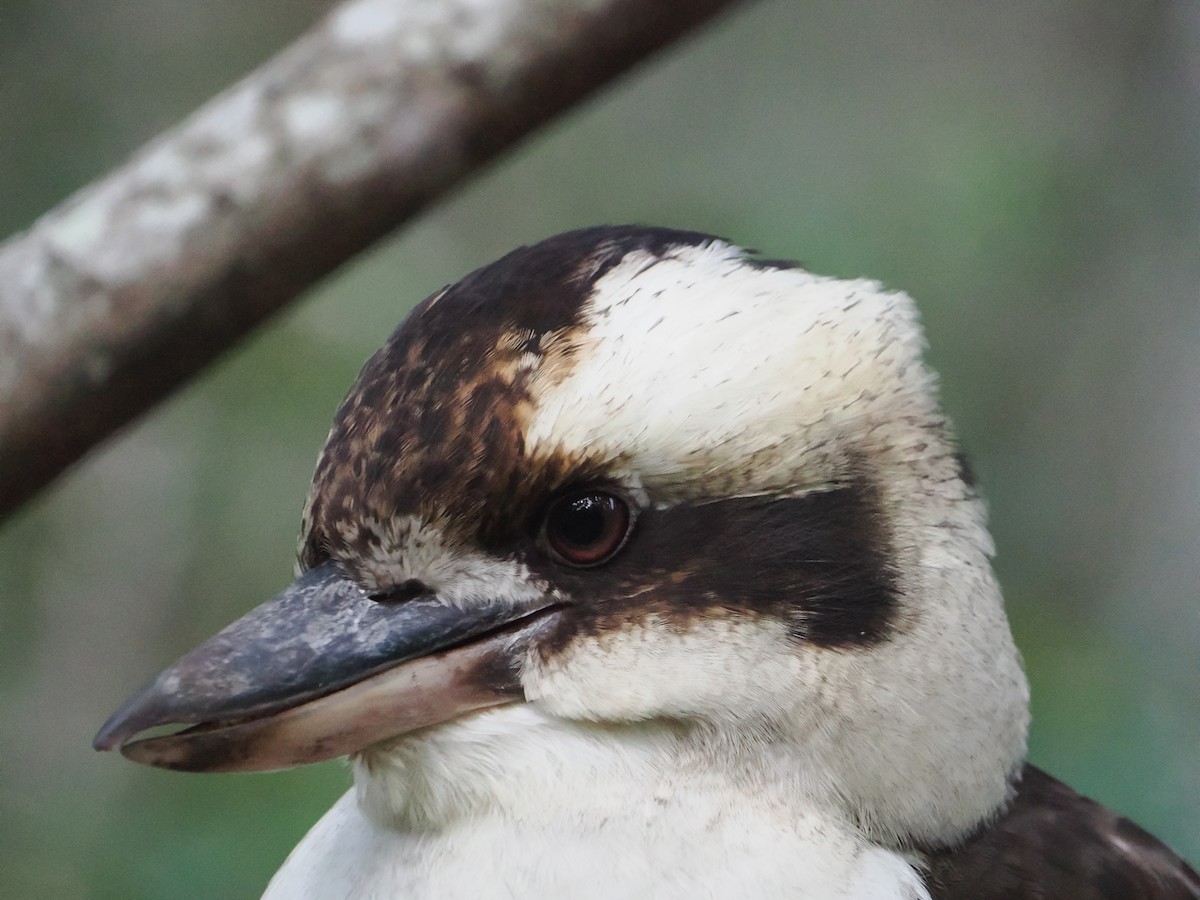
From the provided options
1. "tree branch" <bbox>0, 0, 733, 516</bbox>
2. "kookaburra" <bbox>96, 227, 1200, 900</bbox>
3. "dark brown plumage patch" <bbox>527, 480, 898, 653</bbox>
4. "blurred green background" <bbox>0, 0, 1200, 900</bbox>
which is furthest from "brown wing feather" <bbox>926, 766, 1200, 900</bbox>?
"blurred green background" <bbox>0, 0, 1200, 900</bbox>

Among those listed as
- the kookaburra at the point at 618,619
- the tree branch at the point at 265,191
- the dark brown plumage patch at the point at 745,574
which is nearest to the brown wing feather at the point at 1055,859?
the kookaburra at the point at 618,619

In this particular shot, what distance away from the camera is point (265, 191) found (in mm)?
1198

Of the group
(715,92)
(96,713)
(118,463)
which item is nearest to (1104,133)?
(715,92)

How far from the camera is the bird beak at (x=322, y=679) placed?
1004 mm

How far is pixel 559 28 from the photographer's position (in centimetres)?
122

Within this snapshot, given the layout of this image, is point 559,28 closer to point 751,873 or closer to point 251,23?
point 751,873

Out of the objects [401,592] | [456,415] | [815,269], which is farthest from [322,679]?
[815,269]

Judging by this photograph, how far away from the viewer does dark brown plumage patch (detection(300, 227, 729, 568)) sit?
41.8 inches

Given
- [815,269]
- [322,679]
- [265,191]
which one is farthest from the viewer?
[815,269]

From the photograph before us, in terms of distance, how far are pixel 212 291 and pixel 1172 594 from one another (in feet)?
8.15

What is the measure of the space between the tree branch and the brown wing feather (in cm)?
72

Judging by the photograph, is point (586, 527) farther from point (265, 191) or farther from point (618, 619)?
point (265, 191)

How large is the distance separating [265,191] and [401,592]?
0.37m

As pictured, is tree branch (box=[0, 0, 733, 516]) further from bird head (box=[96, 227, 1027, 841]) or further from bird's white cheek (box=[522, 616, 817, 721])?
bird's white cheek (box=[522, 616, 817, 721])
